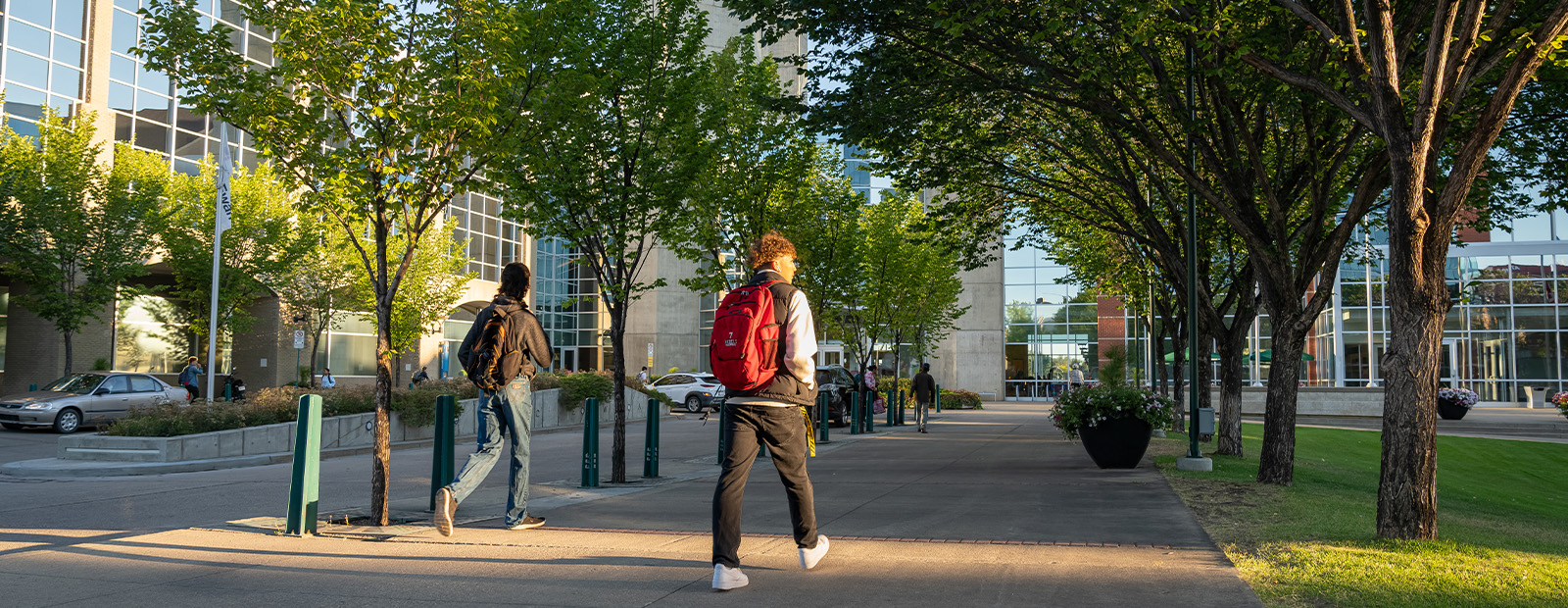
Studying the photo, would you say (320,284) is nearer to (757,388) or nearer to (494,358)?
(494,358)

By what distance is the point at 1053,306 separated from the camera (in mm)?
51438

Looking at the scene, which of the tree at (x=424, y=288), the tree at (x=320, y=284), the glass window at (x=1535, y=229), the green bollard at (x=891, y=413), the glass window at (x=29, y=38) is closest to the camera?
the green bollard at (x=891, y=413)

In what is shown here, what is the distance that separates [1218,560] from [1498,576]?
141 cm

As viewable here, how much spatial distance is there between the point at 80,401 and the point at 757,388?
23.5m

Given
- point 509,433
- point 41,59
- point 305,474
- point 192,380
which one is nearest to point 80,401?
point 192,380

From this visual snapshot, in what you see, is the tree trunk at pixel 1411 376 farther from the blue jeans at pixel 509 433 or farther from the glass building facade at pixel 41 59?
the glass building facade at pixel 41 59

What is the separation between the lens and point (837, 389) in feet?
85.3

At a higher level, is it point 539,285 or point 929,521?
point 539,285

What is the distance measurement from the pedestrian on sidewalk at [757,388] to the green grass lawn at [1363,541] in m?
2.52

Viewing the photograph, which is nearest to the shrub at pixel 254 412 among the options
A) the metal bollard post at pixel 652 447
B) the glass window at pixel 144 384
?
the metal bollard post at pixel 652 447

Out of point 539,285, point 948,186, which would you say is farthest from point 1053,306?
point 948,186

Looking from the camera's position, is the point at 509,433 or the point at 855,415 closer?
the point at 509,433

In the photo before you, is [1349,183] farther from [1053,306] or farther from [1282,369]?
[1053,306]

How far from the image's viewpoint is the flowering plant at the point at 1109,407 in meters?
12.6
